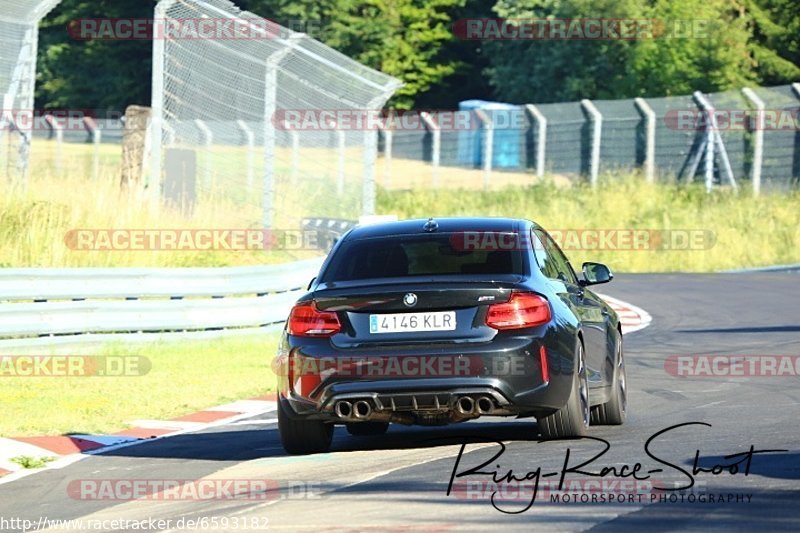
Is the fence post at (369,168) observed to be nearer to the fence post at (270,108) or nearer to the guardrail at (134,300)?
the fence post at (270,108)

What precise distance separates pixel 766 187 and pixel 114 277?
24.6 m

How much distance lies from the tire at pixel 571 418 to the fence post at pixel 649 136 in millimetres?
30400

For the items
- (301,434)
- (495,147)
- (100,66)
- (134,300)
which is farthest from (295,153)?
(100,66)

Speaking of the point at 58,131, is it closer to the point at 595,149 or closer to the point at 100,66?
the point at 595,149

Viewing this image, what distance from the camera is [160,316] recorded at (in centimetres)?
1783

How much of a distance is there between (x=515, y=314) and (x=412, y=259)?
911 millimetres

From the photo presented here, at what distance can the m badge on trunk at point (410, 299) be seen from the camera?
1024cm

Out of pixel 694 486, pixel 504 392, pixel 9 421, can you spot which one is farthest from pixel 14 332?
pixel 694 486

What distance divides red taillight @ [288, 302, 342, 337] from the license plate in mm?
315

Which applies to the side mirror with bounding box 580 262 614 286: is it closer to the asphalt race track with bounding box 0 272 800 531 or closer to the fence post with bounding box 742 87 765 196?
the asphalt race track with bounding box 0 272 800 531

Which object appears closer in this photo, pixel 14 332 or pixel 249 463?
pixel 249 463

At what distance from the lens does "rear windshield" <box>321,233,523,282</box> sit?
422 inches

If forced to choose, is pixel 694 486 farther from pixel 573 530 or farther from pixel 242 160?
pixel 242 160

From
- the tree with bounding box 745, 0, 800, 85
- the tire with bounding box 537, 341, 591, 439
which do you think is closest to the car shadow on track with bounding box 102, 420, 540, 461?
the tire with bounding box 537, 341, 591, 439
